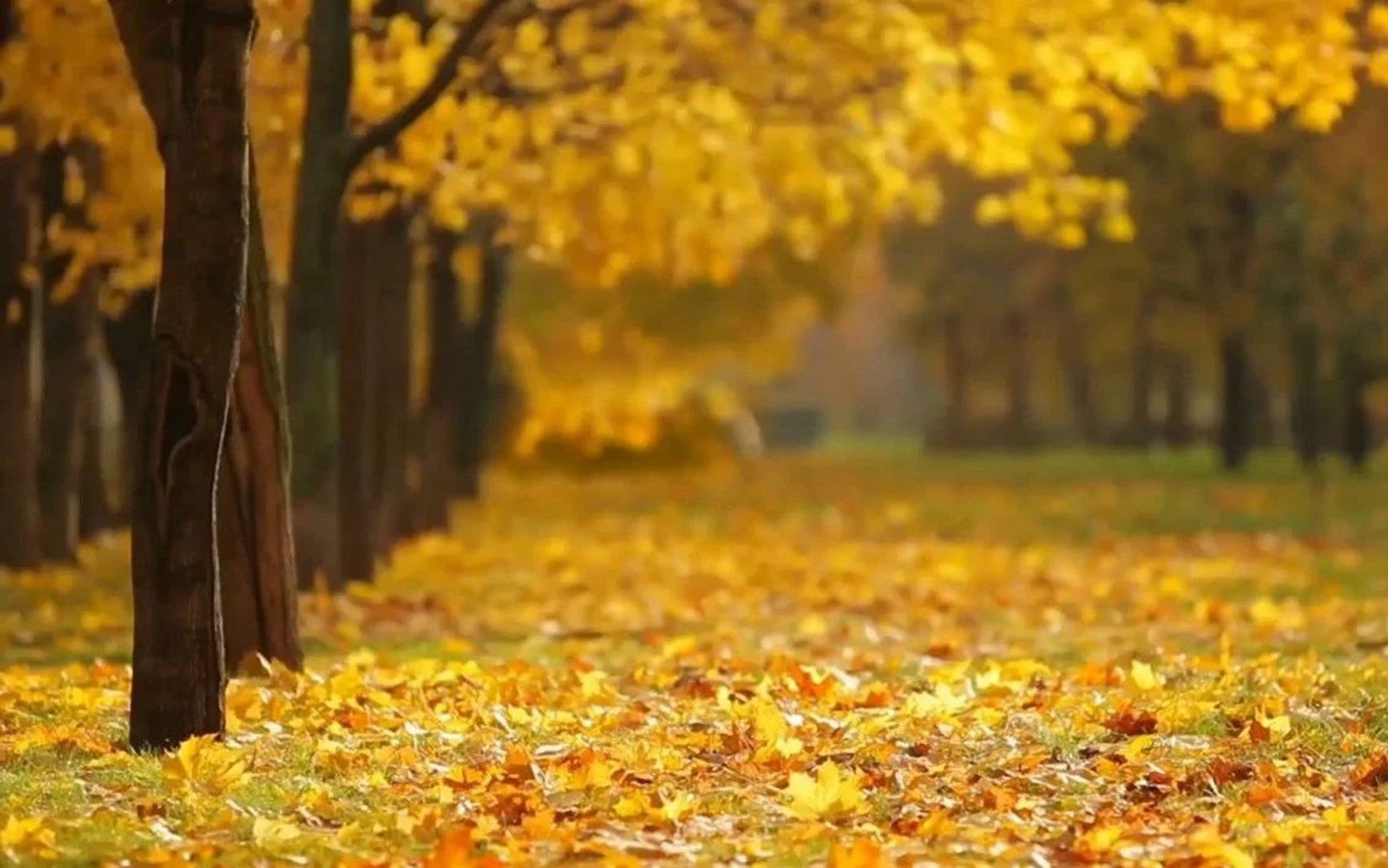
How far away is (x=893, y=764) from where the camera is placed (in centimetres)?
930

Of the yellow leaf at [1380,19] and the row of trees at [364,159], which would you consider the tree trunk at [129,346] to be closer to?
the row of trees at [364,159]

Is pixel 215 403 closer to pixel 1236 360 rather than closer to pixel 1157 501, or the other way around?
pixel 1157 501

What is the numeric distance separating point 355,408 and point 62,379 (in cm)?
417

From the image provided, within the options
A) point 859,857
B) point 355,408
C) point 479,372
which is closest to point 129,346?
point 355,408

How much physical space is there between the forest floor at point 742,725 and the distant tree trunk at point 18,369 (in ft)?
1.60

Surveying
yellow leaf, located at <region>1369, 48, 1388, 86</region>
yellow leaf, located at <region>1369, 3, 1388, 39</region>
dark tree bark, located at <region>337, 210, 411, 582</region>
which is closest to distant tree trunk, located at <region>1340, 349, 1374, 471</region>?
dark tree bark, located at <region>337, 210, 411, 582</region>

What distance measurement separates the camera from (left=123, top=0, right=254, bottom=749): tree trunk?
31.1 feet

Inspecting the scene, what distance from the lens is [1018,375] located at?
227ft

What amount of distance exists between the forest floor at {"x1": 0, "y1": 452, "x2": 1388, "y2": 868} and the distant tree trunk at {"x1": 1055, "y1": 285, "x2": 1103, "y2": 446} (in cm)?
4018

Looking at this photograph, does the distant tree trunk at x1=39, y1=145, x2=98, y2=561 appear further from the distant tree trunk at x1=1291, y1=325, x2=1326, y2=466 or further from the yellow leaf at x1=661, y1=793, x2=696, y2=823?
the distant tree trunk at x1=1291, y1=325, x2=1326, y2=466

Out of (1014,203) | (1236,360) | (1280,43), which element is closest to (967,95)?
(1014,203)

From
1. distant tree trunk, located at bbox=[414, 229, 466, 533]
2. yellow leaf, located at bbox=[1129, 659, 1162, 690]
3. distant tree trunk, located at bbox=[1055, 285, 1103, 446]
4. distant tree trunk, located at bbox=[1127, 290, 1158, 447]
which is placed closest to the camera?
yellow leaf, located at bbox=[1129, 659, 1162, 690]

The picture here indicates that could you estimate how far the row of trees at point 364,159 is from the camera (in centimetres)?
955

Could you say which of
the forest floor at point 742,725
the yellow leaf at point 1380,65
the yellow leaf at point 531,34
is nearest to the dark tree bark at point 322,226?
the yellow leaf at point 531,34
